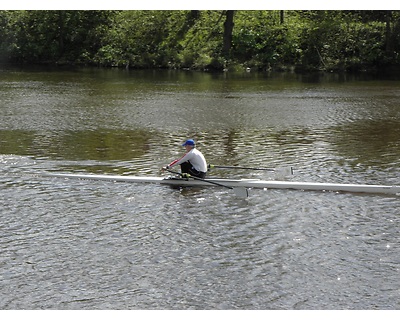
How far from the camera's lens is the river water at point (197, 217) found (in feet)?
39.1

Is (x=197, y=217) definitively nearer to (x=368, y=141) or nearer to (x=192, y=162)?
(x=192, y=162)

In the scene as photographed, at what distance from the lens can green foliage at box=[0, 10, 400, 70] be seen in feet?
173

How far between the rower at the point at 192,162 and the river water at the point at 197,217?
0.62 m

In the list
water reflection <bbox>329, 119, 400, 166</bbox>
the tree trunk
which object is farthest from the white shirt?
the tree trunk

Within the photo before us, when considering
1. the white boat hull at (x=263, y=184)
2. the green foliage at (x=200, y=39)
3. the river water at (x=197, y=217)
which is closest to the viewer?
the river water at (x=197, y=217)

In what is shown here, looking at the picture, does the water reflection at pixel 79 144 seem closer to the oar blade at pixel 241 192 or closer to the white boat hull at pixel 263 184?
the white boat hull at pixel 263 184

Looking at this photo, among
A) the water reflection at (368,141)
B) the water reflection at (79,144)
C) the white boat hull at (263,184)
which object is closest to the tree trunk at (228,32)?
the water reflection at (368,141)

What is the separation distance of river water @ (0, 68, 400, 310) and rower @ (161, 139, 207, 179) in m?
0.62

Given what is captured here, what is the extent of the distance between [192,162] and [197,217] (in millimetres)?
2981

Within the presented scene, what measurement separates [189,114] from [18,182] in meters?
13.8

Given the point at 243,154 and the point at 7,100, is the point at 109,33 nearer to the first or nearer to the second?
the point at 7,100

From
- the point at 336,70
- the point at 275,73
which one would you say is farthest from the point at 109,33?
the point at 336,70

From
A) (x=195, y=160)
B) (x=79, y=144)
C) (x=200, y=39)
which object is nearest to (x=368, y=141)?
(x=195, y=160)

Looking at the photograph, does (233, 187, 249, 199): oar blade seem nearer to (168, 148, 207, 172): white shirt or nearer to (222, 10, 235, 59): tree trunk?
(168, 148, 207, 172): white shirt
